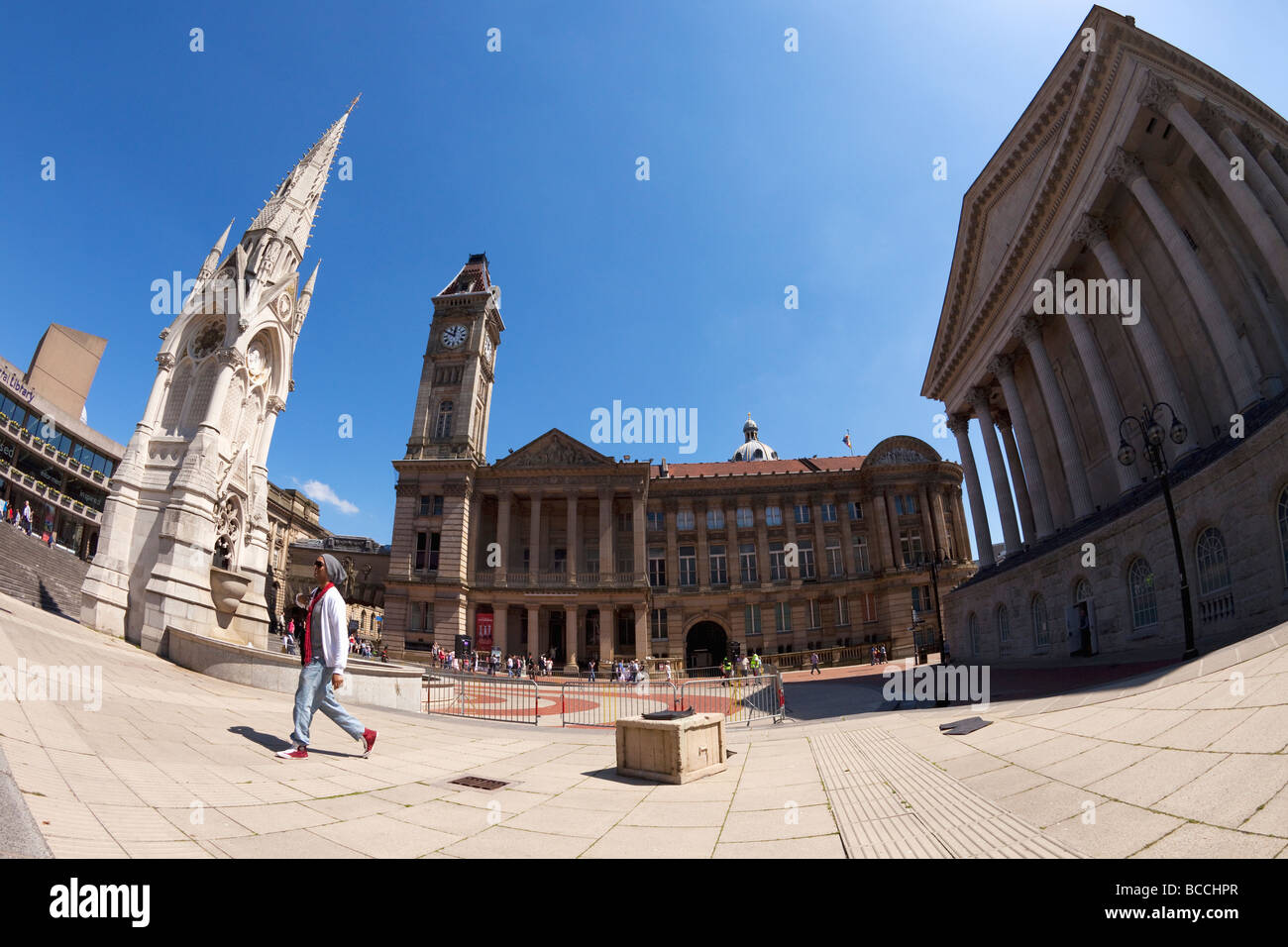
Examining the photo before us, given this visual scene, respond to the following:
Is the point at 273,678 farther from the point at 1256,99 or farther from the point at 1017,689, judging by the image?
the point at 1256,99

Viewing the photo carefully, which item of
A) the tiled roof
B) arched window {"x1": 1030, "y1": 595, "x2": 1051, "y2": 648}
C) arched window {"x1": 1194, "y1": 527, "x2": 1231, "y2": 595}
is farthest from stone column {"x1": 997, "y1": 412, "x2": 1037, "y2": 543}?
the tiled roof

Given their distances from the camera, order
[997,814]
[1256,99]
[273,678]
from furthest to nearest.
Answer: [1256,99] → [273,678] → [997,814]

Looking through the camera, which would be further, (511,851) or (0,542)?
(0,542)

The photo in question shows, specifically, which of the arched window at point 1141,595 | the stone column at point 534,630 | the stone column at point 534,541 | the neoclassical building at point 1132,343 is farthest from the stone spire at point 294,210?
Answer: the arched window at point 1141,595

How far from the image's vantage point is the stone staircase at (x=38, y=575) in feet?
60.1

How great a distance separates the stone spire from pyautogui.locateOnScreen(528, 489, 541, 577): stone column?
25447 mm

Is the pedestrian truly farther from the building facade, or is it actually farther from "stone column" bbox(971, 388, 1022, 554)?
the building facade

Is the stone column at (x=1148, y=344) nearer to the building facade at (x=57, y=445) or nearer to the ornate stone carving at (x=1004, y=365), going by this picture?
the ornate stone carving at (x=1004, y=365)

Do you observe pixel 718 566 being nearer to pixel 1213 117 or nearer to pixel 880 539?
pixel 880 539

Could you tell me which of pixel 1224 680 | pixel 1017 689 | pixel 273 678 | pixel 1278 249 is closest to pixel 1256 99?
pixel 1278 249

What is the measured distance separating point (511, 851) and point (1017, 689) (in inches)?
629

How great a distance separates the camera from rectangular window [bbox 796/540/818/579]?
162ft

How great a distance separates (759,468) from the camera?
57375 millimetres
